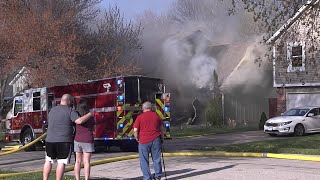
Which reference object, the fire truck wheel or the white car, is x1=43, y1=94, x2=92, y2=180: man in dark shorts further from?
the white car

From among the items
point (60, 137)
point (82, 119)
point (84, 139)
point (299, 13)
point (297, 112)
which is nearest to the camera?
point (60, 137)

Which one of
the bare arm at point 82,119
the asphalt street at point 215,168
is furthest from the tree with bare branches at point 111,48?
the bare arm at point 82,119

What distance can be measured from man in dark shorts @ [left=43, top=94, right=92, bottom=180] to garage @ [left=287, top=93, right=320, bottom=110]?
21.1 meters

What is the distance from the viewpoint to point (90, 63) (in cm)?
2606

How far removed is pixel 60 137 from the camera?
8.76 metres

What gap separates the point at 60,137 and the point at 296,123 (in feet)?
51.3

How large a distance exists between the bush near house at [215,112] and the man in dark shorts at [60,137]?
22816 millimetres

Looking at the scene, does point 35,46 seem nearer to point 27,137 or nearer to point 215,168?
point 27,137

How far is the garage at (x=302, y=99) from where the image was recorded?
27688 mm

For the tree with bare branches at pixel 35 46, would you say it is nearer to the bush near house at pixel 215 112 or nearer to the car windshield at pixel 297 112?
the car windshield at pixel 297 112

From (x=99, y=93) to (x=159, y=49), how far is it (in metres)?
20.0

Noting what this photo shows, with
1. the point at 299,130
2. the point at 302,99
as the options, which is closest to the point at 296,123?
the point at 299,130

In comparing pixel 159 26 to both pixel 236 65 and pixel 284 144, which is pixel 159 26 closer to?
pixel 236 65

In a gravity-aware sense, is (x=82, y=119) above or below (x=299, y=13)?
below
